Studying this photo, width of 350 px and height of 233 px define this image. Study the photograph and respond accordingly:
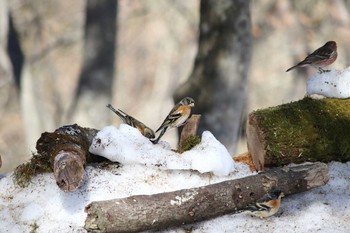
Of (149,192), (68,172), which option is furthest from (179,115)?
(68,172)

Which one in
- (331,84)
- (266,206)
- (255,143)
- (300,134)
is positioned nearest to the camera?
(266,206)

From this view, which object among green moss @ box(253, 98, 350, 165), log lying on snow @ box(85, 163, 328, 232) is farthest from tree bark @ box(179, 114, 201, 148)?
log lying on snow @ box(85, 163, 328, 232)

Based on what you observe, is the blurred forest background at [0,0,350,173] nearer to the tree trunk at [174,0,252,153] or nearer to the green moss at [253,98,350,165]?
the tree trunk at [174,0,252,153]

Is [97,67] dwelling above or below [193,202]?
above

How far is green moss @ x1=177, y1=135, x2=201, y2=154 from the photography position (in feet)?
24.7

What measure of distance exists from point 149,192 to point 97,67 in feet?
29.6

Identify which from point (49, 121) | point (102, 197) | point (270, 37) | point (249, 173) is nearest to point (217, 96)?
point (249, 173)

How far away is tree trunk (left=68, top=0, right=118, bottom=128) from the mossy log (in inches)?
316

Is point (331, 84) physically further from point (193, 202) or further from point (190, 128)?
point (193, 202)

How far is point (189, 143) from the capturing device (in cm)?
760

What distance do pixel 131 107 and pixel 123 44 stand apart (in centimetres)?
246

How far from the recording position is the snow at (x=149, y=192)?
21.6 ft

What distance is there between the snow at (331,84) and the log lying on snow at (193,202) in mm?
1032

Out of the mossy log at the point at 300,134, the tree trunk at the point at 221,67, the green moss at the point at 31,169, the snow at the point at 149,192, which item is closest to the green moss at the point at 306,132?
the mossy log at the point at 300,134
